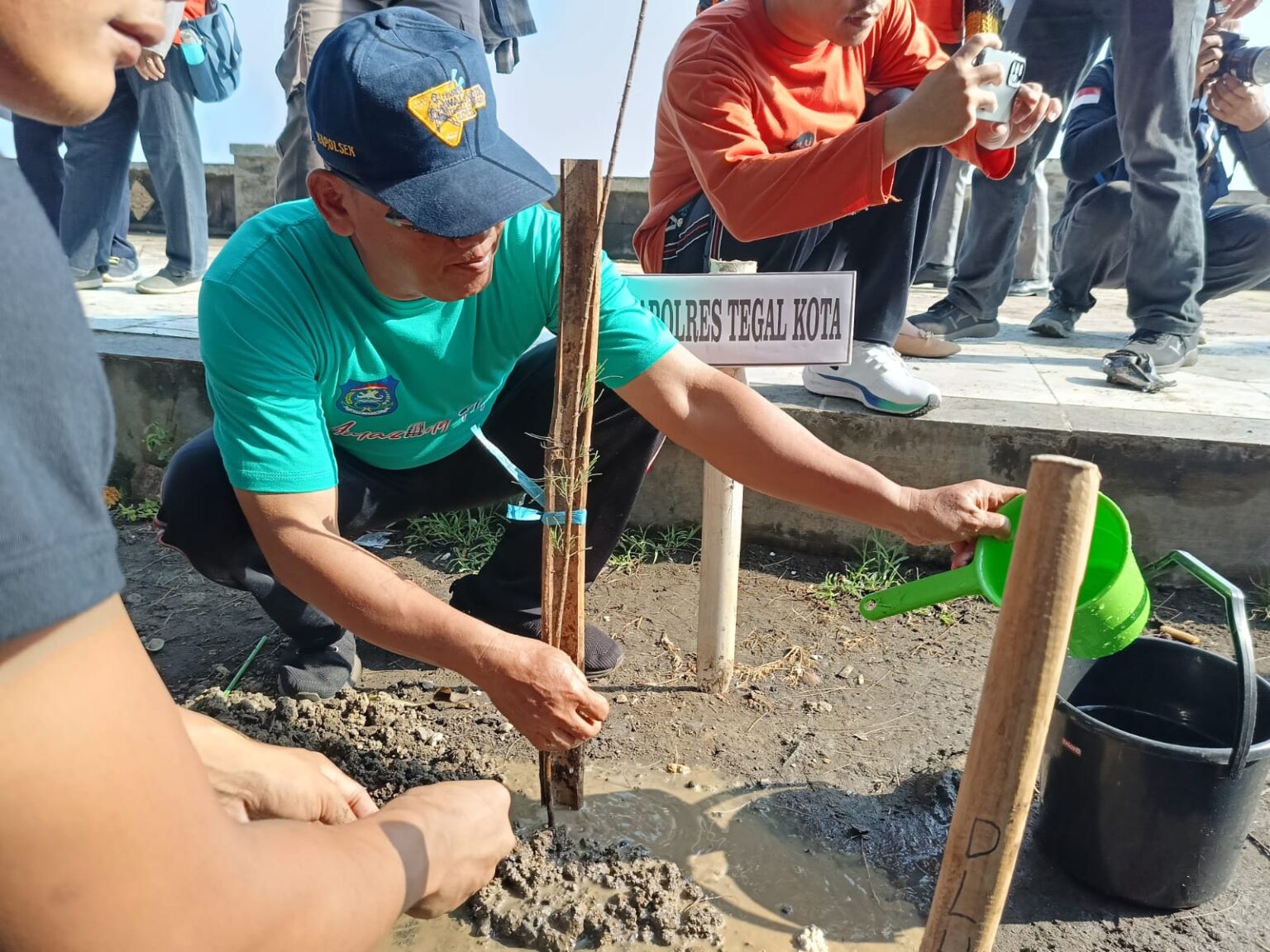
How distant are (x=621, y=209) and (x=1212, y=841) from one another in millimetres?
7644

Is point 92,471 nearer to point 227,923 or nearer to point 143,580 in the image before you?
point 227,923

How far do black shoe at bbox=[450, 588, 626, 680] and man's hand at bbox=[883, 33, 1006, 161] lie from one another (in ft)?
5.00

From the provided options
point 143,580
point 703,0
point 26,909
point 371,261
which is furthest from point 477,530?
point 26,909

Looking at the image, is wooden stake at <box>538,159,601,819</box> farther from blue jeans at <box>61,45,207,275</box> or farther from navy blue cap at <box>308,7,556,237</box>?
blue jeans at <box>61,45,207,275</box>

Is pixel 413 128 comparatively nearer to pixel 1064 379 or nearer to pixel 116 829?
pixel 116 829

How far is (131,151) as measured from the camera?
4570 millimetres

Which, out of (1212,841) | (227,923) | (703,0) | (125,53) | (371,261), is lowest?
(1212,841)

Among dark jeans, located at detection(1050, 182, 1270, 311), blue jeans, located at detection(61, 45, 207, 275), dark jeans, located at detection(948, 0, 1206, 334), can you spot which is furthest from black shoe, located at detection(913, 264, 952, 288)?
blue jeans, located at detection(61, 45, 207, 275)

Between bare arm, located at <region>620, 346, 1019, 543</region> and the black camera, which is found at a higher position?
the black camera

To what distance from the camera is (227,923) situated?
0.67 meters

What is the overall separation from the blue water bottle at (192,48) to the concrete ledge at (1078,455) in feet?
9.94

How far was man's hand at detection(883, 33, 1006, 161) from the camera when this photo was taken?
2166 millimetres

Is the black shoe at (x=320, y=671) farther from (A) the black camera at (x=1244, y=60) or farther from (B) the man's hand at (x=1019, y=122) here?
(A) the black camera at (x=1244, y=60)

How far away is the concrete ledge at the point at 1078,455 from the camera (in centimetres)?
283
